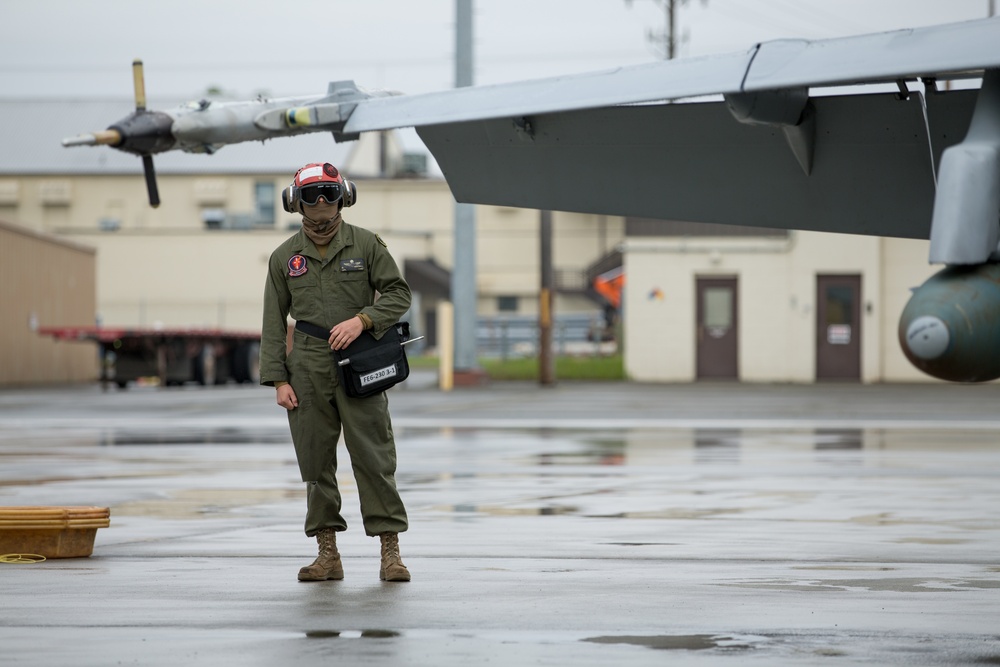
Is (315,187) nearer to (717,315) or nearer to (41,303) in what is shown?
(717,315)

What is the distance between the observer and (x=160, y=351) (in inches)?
1524

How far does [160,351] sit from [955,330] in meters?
35.1

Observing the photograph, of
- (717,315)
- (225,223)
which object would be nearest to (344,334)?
(717,315)

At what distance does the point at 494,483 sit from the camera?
14.2 meters

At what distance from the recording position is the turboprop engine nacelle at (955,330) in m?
5.12

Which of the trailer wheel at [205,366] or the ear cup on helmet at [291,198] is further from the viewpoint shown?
the trailer wheel at [205,366]

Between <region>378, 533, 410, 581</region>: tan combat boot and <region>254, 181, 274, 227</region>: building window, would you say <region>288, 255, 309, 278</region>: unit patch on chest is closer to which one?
<region>378, 533, 410, 581</region>: tan combat boot

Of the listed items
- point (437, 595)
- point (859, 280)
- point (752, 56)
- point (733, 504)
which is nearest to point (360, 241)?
point (437, 595)

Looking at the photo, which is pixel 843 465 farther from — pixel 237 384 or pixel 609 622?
pixel 237 384

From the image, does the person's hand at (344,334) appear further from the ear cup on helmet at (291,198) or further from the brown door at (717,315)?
the brown door at (717,315)

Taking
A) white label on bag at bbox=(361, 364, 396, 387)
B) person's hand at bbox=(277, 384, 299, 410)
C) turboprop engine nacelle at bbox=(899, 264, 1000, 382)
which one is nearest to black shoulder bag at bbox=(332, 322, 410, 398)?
white label on bag at bbox=(361, 364, 396, 387)

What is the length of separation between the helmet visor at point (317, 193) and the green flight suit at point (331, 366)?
19 centimetres

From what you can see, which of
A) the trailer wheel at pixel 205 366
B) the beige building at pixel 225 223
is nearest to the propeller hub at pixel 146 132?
the trailer wheel at pixel 205 366

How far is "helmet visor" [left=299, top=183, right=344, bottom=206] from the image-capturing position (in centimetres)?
795
